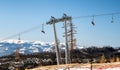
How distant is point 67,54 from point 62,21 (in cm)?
678

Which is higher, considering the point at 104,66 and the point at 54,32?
the point at 54,32

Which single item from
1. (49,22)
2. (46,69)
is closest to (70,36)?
(49,22)

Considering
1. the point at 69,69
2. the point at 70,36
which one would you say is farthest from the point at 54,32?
the point at 70,36

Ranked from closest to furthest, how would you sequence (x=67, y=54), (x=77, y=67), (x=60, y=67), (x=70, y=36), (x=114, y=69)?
(x=114, y=69) → (x=77, y=67) → (x=60, y=67) → (x=67, y=54) → (x=70, y=36)

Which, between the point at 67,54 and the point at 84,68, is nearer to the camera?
the point at 84,68

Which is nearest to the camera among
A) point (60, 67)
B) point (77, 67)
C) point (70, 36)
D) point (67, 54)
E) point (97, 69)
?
point (97, 69)

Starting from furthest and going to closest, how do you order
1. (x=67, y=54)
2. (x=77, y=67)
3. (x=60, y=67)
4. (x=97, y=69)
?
(x=67, y=54), (x=60, y=67), (x=77, y=67), (x=97, y=69)

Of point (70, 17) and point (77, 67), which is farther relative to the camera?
point (70, 17)

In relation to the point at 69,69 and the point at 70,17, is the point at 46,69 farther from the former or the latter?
the point at 70,17

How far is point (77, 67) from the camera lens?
42.1 meters

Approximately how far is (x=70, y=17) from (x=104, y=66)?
2548 centimetres

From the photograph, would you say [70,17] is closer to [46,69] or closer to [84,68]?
[46,69]

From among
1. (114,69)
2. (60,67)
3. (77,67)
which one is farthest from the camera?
(60,67)

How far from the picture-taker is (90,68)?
39.3 meters
